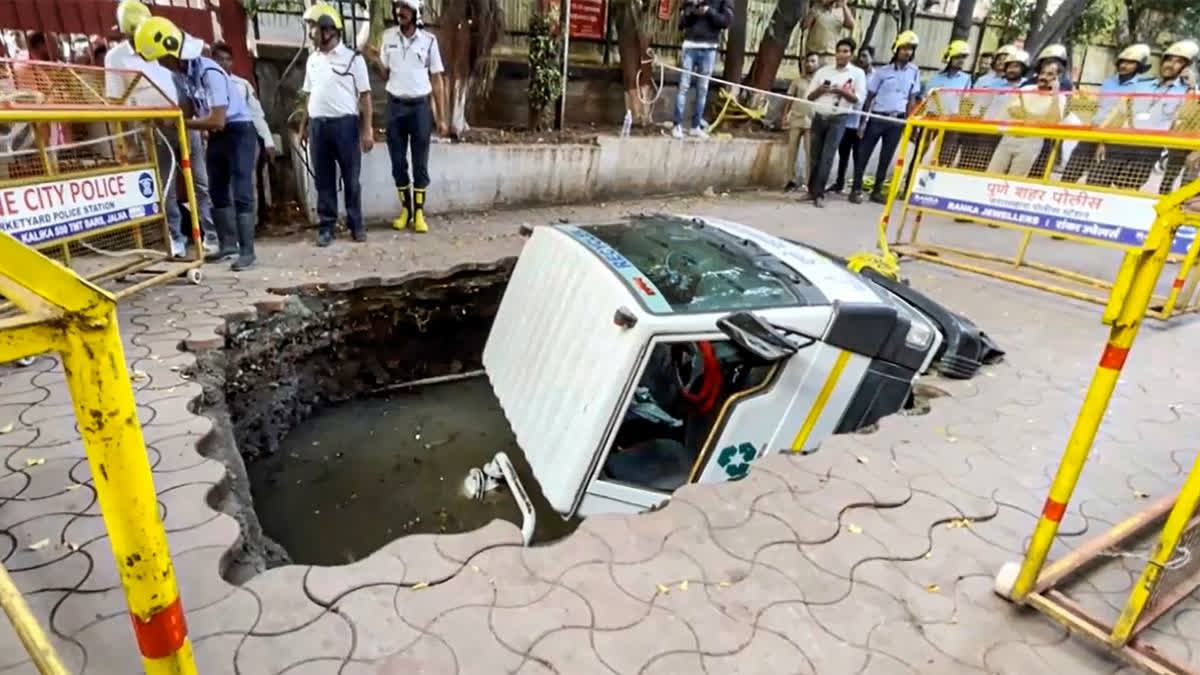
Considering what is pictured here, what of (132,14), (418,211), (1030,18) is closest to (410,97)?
(418,211)

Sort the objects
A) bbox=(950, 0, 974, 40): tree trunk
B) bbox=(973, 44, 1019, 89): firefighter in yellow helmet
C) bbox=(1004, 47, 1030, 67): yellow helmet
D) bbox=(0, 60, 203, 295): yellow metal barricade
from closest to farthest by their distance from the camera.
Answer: bbox=(0, 60, 203, 295): yellow metal barricade, bbox=(1004, 47, 1030, 67): yellow helmet, bbox=(973, 44, 1019, 89): firefighter in yellow helmet, bbox=(950, 0, 974, 40): tree trunk

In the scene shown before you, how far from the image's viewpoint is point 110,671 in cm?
183

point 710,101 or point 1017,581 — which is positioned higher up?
point 710,101

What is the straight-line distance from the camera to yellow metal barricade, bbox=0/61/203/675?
1081mm

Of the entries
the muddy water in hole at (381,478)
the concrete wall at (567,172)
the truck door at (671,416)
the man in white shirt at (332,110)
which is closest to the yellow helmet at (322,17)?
the man in white shirt at (332,110)

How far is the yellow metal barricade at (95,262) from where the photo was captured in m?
1.08

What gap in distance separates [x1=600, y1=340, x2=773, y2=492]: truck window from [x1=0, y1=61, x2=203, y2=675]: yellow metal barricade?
2.14 m

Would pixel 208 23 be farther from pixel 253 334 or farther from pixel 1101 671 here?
pixel 1101 671

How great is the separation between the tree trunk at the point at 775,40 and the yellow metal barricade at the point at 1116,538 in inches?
370

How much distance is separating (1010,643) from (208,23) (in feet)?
25.5

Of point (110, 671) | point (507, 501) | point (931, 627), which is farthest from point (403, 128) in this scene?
point (931, 627)

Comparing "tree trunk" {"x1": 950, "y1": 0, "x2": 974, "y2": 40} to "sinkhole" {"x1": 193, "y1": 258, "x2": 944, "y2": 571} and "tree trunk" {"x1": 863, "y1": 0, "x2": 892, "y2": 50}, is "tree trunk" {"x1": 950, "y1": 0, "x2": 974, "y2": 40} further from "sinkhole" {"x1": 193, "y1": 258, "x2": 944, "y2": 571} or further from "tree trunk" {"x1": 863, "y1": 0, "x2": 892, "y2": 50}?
"sinkhole" {"x1": 193, "y1": 258, "x2": 944, "y2": 571}

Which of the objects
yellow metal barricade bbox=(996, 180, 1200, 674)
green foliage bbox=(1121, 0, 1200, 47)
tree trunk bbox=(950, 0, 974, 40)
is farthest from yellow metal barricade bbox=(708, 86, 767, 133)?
yellow metal barricade bbox=(996, 180, 1200, 674)

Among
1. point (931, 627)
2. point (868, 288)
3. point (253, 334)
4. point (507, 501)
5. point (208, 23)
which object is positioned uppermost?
point (208, 23)
